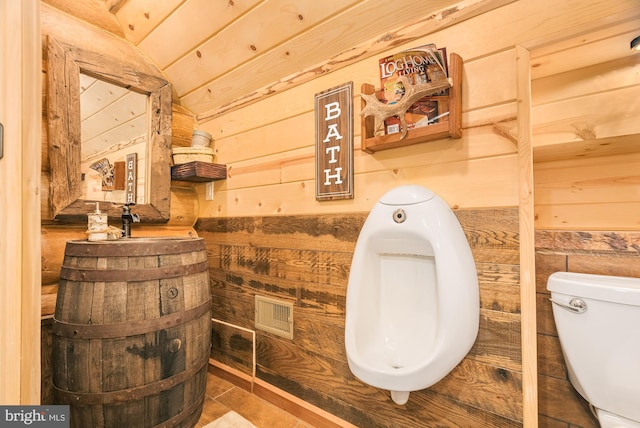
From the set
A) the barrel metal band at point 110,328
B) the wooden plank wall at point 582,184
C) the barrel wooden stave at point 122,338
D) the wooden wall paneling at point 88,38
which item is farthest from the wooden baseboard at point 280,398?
the wooden wall paneling at point 88,38

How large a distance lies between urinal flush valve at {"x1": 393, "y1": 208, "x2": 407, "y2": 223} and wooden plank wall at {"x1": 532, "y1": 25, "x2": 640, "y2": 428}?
532 millimetres

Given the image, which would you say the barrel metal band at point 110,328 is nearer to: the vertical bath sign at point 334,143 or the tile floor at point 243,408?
the tile floor at point 243,408

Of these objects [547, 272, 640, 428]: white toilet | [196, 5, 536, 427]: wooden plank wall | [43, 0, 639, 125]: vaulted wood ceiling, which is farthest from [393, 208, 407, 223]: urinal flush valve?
[43, 0, 639, 125]: vaulted wood ceiling

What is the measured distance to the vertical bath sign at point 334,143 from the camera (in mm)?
1231

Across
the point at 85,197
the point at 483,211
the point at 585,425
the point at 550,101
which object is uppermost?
the point at 550,101

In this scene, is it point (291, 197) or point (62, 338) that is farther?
point (291, 197)

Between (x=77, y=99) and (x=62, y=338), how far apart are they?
1.12 m

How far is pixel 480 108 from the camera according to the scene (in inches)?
37.7

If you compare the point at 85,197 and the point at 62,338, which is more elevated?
the point at 85,197

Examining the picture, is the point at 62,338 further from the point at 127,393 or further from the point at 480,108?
the point at 480,108

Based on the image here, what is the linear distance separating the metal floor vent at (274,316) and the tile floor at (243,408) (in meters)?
0.34

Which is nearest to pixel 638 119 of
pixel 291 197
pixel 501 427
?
pixel 501 427

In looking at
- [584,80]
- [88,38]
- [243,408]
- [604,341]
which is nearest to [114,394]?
[243,408]

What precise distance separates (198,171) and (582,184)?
178 centimetres
